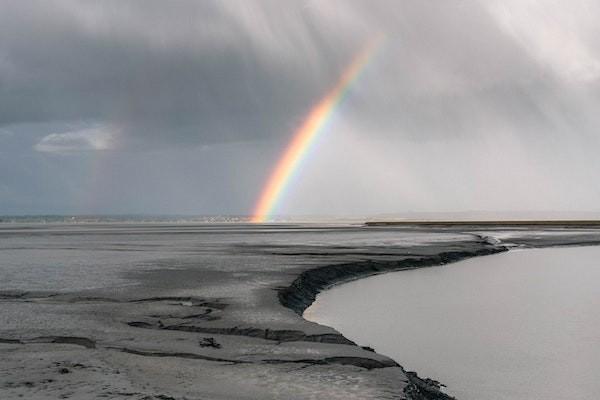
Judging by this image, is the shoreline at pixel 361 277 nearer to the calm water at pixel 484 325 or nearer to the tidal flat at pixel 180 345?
the tidal flat at pixel 180 345

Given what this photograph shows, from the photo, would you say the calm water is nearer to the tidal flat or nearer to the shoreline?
the shoreline

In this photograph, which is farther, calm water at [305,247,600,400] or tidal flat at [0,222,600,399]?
calm water at [305,247,600,400]

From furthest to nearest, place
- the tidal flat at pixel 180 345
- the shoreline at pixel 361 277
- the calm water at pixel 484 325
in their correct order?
1. the calm water at pixel 484 325
2. the shoreline at pixel 361 277
3. the tidal flat at pixel 180 345

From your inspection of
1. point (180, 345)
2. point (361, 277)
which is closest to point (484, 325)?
point (180, 345)

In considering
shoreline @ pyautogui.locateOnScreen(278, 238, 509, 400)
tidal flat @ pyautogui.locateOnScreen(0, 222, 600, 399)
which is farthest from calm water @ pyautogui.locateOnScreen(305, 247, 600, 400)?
tidal flat @ pyautogui.locateOnScreen(0, 222, 600, 399)

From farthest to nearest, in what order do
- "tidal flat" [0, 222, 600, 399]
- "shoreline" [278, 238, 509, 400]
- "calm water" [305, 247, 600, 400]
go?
"calm water" [305, 247, 600, 400], "shoreline" [278, 238, 509, 400], "tidal flat" [0, 222, 600, 399]

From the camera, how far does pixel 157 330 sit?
12727mm

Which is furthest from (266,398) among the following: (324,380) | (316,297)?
(316,297)

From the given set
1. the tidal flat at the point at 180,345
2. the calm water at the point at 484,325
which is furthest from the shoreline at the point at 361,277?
the calm water at the point at 484,325

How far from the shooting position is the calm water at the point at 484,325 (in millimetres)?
11039

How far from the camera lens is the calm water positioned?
11039 millimetres

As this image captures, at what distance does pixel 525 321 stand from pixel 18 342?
12.7 meters

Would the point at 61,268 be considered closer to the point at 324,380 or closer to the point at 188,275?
the point at 188,275

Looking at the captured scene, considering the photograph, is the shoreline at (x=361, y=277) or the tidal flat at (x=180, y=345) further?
the shoreline at (x=361, y=277)
